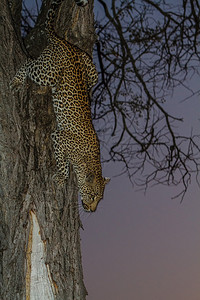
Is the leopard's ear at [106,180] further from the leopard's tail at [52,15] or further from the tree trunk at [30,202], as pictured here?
the leopard's tail at [52,15]

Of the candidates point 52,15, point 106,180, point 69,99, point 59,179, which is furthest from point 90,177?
point 52,15

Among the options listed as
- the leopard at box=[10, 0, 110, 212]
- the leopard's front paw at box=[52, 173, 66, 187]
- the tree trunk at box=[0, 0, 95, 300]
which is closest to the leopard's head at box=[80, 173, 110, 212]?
the leopard at box=[10, 0, 110, 212]

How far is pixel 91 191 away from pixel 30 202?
34.8 inches

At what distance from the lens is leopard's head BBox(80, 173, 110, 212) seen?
382 cm

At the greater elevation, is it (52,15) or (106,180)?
(52,15)

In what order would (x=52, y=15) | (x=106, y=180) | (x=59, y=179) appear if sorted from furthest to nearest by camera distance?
(x=106, y=180), (x=52, y=15), (x=59, y=179)

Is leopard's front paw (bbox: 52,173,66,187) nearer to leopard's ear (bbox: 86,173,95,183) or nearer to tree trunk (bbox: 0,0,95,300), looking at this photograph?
tree trunk (bbox: 0,0,95,300)

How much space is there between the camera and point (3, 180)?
3.03 m

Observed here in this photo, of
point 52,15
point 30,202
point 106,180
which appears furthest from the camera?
point 106,180

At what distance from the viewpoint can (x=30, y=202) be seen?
10.0ft

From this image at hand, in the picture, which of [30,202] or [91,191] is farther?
[91,191]

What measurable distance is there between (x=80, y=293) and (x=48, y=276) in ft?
1.05

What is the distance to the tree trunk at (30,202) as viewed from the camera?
2.97 metres

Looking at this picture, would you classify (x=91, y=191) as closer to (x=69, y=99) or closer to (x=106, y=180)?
(x=106, y=180)
